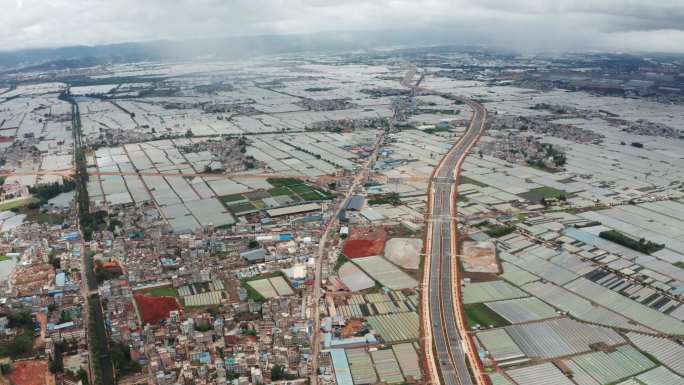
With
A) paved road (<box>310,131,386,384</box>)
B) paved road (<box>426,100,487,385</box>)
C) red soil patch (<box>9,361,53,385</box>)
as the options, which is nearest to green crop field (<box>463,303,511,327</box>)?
paved road (<box>426,100,487,385</box>)

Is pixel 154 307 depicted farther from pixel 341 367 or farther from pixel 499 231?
pixel 499 231

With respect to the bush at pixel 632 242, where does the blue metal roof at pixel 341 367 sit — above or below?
below

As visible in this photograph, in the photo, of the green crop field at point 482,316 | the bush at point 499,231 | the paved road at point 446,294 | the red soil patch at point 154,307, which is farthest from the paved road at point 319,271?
the bush at point 499,231

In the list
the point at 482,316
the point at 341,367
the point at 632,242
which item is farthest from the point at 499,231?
the point at 341,367

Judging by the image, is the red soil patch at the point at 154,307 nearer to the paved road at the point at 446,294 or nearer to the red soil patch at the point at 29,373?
the red soil patch at the point at 29,373

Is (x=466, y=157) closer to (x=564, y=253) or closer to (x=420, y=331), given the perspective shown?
(x=564, y=253)

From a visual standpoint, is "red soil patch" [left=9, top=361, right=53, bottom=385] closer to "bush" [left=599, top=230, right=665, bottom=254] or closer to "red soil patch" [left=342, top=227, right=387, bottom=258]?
"red soil patch" [left=342, top=227, right=387, bottom=258]
